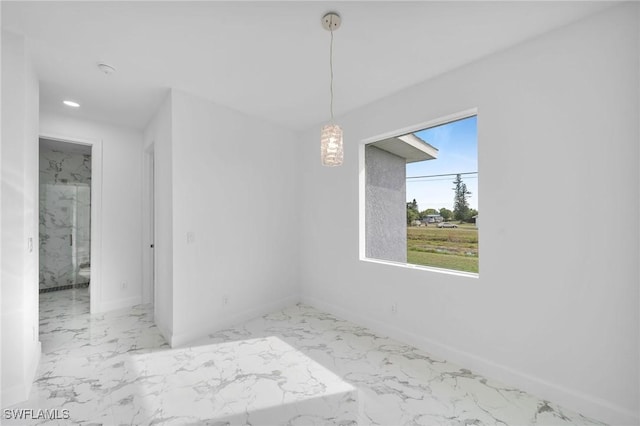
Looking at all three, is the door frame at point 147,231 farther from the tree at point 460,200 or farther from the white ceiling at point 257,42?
the tree at point 460,200

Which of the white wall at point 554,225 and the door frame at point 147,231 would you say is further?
the door frame at point 147,231

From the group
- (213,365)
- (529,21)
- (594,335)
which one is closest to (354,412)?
(213,365)

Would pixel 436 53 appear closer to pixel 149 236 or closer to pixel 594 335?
Answer: pixel 594 335

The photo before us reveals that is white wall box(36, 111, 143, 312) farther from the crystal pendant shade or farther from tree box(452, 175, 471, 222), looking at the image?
tree box(452, 175, 471, 222)

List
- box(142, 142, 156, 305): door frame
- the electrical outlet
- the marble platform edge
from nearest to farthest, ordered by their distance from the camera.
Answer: the electrical outlet
box(142, 142, 156, 305): door frame
the marble platform edge

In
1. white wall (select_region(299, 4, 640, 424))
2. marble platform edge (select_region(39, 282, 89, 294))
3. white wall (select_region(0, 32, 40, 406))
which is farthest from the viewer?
marble platform edge (select_region(39, 282, 89, 294))

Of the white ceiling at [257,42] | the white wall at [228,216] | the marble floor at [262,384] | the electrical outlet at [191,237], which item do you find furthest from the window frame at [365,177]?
the electrical outlet at [191,237]

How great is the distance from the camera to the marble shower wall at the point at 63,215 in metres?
4.71

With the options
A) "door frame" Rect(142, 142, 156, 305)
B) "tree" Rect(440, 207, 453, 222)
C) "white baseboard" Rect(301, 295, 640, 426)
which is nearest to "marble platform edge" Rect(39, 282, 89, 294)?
"door frame" Rect(142, 142, 156, 305)

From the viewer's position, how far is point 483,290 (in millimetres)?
2252

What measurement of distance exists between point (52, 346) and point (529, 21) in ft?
16.1

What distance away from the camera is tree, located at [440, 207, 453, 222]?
266 centimetres

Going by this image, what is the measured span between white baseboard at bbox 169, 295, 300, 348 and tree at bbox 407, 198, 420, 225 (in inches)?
81.4

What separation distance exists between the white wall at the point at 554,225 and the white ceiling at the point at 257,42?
25 cm
